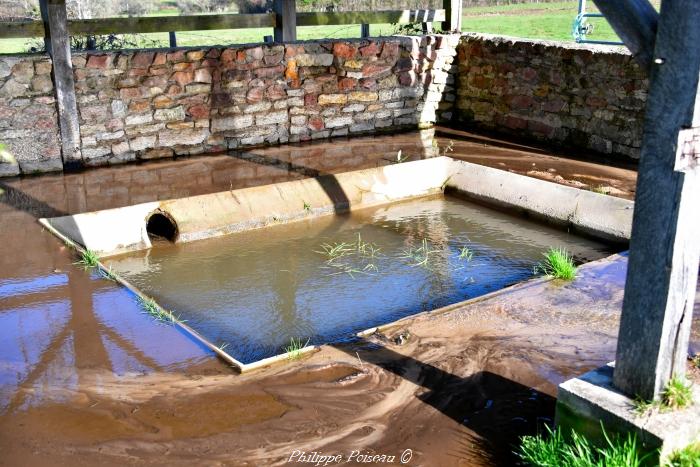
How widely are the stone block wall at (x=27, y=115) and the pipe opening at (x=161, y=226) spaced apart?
6.46 feet

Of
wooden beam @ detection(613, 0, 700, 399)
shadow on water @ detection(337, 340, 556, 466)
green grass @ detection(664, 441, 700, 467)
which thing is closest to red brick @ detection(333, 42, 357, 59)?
shadow on water @ detection(337, 340, 556, 466)

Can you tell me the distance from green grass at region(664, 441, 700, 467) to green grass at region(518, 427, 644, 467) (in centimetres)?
11

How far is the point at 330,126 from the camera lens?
9.57 m

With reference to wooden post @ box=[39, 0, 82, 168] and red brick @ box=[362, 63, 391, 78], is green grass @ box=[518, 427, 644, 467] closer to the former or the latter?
wooden post @ box=[39, 0, 82, 168]

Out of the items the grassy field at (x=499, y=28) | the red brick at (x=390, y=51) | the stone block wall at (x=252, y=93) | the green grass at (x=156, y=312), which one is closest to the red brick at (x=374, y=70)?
the stone block wall at (x=252, y=93)

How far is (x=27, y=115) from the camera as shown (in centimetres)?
750

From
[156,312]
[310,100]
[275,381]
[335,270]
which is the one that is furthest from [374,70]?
[275,381]

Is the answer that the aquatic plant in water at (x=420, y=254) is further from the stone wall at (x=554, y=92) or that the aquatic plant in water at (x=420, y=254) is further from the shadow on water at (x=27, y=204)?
the stone wall at (x=554, y=92)

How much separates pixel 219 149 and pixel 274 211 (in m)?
2.47

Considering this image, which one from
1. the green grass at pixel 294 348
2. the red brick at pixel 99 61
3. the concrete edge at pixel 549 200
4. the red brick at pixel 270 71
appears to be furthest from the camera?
the red brick at pixel 270 71

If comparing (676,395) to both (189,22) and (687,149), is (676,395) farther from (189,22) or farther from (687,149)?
(189,22)

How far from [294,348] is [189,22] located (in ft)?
17.7

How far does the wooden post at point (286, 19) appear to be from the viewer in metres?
8.81

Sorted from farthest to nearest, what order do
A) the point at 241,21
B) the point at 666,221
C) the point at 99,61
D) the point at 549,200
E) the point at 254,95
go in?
the point at 254,95 < the point at 241,21 < the point at 99,61 < the point at 549,200 < the point at 666,221
